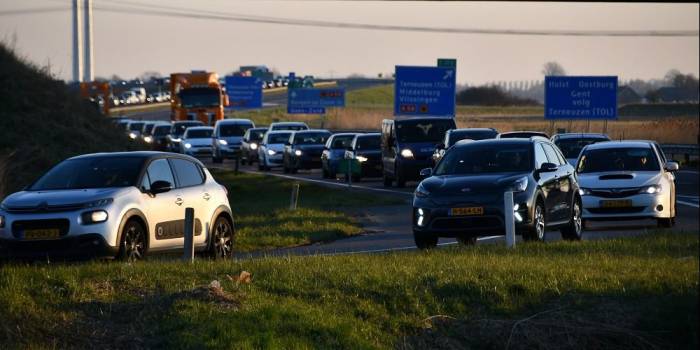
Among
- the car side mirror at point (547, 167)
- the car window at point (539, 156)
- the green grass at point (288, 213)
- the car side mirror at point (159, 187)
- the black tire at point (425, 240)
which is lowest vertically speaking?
the green grass at point (288, 213)

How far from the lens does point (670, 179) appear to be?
78.7 feet

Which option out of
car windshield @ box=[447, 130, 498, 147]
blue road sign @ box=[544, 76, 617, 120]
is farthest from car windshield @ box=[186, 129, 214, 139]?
car windshield @ box=[447, 130, 498, 147]

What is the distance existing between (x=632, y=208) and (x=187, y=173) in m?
8.80

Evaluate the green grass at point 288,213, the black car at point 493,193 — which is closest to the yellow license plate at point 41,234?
the black car at point 493,193

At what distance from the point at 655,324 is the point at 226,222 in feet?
25.6

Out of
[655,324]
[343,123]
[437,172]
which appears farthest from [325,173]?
[343,123]

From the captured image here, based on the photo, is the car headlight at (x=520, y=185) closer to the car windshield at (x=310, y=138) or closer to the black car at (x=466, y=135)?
the black car at (x=466, y=135)

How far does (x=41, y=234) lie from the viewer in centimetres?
1570

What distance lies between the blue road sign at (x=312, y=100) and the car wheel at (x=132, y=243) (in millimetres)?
72876

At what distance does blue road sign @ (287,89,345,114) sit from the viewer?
89.4m

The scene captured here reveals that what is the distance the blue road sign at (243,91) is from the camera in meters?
97.8

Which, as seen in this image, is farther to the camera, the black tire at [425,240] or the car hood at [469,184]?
the black tire at [425,240]

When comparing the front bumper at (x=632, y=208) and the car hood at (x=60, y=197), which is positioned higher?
the car hood at (x=60, y=197)

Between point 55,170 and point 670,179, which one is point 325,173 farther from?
point 55,170
